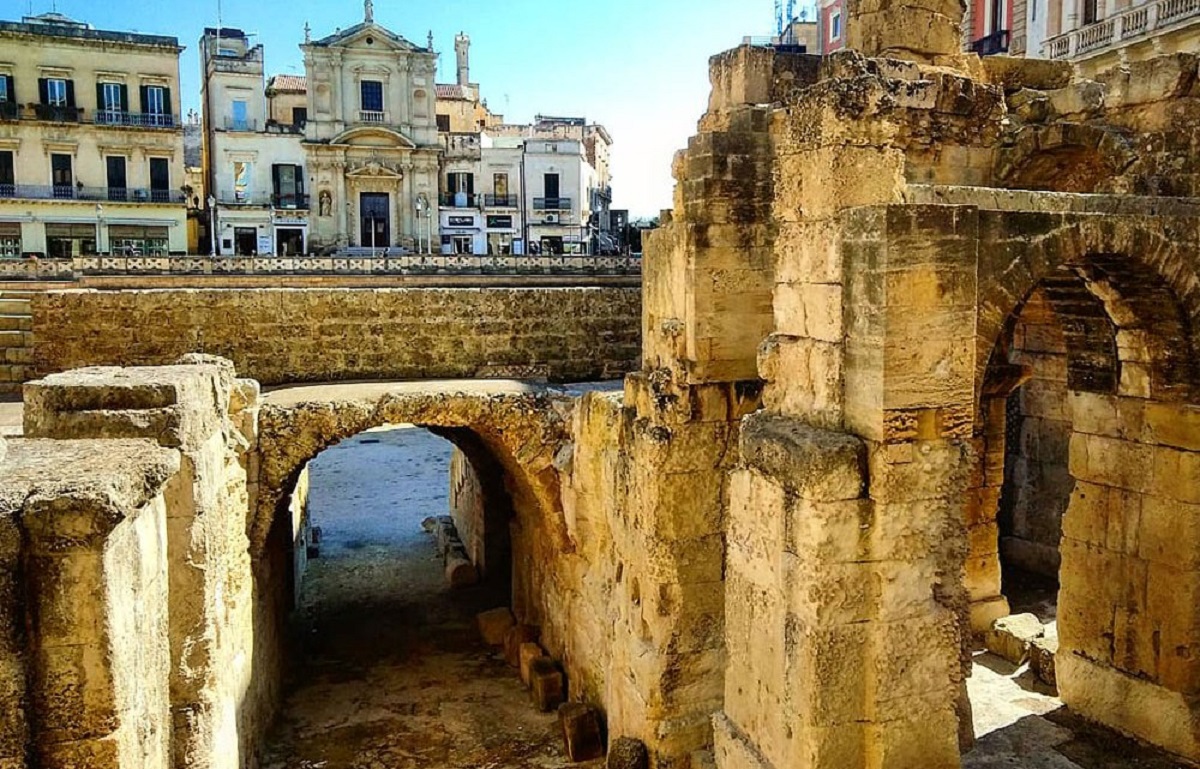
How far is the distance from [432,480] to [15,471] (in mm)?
17885

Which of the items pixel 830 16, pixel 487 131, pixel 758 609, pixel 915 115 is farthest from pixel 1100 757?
pixel 487 131

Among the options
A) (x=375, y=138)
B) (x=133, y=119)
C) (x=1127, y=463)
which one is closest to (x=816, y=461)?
(x=1127, y=463)

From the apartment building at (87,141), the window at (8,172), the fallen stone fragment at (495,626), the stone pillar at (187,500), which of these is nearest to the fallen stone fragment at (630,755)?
the stone pillar at (187,500)

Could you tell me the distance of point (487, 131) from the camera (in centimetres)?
4359

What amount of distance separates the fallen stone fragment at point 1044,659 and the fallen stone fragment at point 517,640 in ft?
18.1

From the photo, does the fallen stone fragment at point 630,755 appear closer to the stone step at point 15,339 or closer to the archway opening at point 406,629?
the archway opening at point 406,629

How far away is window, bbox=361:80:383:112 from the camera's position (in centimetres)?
3553

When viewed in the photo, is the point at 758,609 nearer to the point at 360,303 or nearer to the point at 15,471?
the point at 15,471

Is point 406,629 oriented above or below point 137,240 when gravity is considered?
below

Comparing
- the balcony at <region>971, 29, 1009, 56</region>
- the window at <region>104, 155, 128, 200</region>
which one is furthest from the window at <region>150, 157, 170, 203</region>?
the balcony at <region>971, 29, 1009, 56</region>

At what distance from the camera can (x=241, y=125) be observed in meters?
35.2

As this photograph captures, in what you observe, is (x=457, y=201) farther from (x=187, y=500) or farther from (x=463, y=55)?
(x=187, y=500)

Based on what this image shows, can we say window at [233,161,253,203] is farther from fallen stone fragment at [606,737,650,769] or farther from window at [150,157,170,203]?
fallen stone fragment at [606,737,650,769]

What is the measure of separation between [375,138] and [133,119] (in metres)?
7.93
